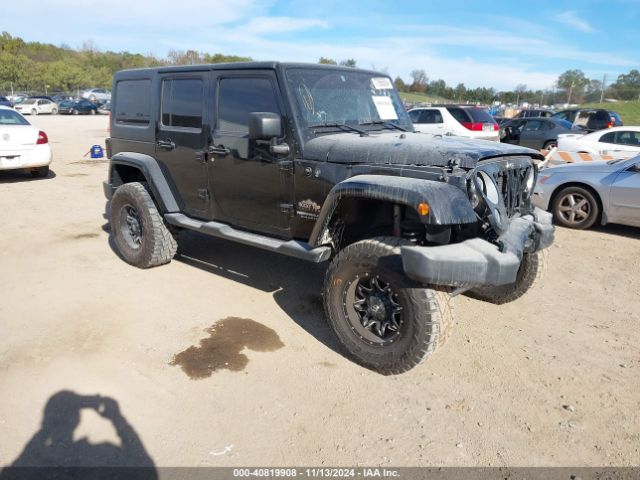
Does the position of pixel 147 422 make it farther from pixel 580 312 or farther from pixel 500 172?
pixel 580 312

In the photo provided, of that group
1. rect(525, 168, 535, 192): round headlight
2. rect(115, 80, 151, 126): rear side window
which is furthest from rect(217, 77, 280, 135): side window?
rect(525, 168, 535, 192): round headlight

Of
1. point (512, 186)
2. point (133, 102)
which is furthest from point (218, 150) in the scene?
point (512, 186)

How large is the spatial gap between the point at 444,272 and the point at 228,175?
91.0 inches

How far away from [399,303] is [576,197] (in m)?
5.40

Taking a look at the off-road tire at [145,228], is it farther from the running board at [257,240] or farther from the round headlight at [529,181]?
the round headlight at [529,181]

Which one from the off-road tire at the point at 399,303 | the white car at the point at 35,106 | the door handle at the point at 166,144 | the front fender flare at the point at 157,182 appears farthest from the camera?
the white car at the point at 35,106

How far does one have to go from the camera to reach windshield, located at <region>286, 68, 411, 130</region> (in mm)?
4039

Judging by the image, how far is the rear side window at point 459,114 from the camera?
13.2 meters

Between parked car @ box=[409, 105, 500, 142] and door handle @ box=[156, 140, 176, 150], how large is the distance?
903cm

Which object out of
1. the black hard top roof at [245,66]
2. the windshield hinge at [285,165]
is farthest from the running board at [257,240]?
the black hard top roof at [245,66]

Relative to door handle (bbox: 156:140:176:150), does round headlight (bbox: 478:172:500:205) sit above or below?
above

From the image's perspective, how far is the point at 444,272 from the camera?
2949 mm

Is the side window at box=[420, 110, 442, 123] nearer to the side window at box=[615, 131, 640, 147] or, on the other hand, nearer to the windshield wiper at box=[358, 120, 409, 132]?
the side window at box=[615, 131, 640, 147]

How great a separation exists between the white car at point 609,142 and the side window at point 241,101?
9322mm
